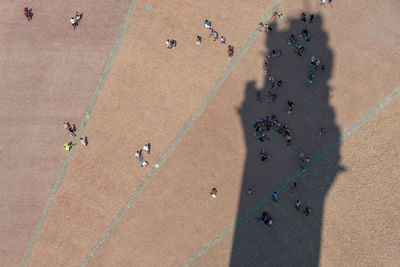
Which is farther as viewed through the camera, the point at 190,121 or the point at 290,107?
the point at 190,121

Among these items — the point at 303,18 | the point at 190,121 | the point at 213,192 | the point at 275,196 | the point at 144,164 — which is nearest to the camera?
the point at 275,196

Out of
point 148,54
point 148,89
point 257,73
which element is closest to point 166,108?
point 148,89

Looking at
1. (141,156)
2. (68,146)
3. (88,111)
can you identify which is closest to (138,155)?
(141,156)

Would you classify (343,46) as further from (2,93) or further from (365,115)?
(2,93)

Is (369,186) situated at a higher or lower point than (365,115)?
lower

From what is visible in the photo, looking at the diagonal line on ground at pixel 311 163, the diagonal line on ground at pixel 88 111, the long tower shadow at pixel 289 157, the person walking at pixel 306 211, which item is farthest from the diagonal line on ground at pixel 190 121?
the person walking at pixel 306 211

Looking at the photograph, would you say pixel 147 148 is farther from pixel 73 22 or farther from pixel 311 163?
pixel 73 22
